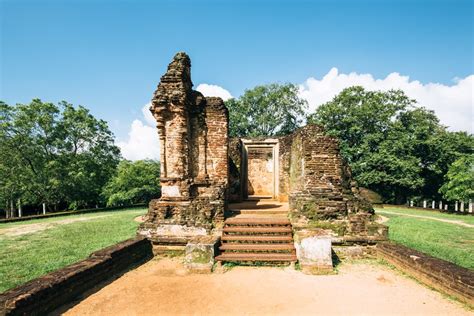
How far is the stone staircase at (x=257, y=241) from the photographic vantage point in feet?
17.4

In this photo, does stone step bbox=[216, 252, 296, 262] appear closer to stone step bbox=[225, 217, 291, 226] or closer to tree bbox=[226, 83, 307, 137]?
stone step bbox=[225, 217, 291, 226]

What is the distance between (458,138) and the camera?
22.6m

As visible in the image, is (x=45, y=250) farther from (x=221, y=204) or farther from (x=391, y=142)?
(x=391, y=142)

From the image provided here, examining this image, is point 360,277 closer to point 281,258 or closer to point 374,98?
point 281,258

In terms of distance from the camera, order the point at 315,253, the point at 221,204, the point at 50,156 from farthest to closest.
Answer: the point at 50,156, the point at 221,204, the point at 315,253

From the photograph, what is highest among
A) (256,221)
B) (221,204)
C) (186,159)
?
(186,159)

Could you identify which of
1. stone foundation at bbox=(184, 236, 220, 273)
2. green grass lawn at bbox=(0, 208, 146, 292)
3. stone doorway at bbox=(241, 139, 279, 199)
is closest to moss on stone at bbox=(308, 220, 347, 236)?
stone foundation at bbox=(184, 236, 220, 273)

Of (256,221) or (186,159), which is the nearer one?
(256,221)

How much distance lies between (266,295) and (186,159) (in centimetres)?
448

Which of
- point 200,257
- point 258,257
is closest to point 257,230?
point 258,257

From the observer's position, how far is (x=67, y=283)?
3.71 meters

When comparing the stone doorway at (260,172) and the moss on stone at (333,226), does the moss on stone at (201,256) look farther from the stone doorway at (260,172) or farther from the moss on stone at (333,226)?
the stone doorway at (260,172)

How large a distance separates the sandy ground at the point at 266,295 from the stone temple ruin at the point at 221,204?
21.3 inches

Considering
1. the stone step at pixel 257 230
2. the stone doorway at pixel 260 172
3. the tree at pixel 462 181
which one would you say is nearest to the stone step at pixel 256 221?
the stone step at pixel 257 230
